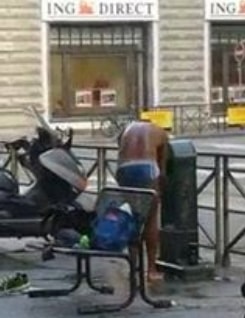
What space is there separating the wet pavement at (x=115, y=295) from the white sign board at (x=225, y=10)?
31.8 meters

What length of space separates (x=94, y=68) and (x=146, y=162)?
3154 centimetres

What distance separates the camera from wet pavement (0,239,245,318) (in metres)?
9.75

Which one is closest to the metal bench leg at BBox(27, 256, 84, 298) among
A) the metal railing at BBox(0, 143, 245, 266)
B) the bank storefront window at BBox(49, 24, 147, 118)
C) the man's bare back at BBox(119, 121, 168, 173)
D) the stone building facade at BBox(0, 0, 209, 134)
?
the man's bare back at BBox(119, 121, 168, 173)

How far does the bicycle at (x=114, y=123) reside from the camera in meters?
38.4

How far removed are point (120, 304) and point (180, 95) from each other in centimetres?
3361

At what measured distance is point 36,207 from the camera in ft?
41.5

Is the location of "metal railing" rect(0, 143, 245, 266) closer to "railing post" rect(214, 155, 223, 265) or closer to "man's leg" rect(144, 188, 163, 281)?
"railing post" rect(214, 155, 223, 265)

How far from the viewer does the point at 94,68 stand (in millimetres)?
42594

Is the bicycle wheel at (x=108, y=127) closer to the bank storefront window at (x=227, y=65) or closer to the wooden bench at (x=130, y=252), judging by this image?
the bank storefront window at (x=227, y=65)

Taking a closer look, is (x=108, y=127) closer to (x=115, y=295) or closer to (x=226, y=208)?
(x=226, y=208)

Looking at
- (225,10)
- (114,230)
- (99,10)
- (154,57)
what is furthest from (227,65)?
(114,230)

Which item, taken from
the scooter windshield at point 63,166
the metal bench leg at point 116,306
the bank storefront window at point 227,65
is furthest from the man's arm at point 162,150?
the bank storefront window at point 227,65

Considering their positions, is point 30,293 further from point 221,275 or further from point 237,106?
point 237,106

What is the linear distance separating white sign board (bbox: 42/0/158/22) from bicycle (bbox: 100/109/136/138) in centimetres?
322
